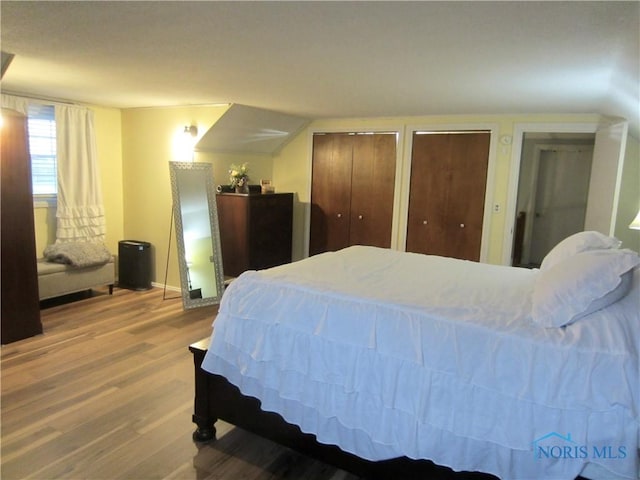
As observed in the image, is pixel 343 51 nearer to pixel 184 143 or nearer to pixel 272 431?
pixel 272 431

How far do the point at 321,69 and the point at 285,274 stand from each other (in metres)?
1.37

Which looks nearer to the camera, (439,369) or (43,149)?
(439,369)

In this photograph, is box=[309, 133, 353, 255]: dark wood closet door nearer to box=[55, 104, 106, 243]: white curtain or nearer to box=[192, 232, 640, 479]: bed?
box=[55, 104, 106, 243]: white curtain

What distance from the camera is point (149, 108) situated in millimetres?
5074

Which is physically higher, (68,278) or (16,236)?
(16,236)

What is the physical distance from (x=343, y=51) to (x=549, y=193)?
5.60m

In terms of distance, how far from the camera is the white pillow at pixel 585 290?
1682 millimetres

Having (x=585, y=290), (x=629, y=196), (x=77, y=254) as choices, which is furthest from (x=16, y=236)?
(x=629, y=196)

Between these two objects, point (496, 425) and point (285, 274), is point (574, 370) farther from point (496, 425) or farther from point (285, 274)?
point (285, 274)

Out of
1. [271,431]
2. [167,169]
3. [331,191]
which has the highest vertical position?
[167,169]

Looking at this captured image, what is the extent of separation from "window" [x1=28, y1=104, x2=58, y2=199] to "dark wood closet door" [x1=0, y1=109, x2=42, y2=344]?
117 centimetres

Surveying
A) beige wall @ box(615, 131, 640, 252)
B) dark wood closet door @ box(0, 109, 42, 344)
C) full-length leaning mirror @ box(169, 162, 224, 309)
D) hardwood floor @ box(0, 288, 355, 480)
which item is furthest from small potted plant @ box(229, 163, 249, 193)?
beige wall @ box(615, 131, 640, 252)

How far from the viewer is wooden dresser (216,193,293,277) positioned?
193 inches

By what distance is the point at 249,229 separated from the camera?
488cm
